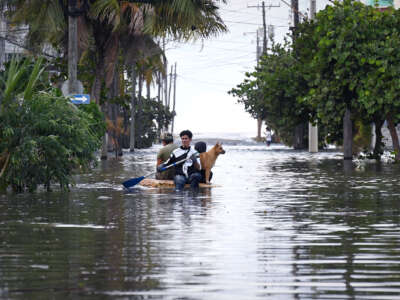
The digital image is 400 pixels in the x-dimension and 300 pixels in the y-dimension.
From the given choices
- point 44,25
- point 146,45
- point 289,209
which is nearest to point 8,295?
point 289,209

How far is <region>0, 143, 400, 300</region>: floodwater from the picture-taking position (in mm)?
8602

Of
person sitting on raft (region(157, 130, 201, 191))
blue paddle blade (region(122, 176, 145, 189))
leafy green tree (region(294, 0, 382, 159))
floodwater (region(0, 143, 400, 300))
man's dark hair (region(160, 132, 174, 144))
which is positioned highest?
leafy green tree (region(294, 0, 382, 159))

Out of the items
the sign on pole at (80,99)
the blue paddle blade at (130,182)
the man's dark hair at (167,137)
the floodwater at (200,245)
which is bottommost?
the floodwater at (200,245)

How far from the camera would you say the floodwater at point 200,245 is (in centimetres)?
860

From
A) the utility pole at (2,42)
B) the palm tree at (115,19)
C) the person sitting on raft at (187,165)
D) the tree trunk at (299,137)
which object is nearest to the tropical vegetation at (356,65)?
the palm tree at (115,19)

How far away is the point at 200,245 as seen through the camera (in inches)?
461

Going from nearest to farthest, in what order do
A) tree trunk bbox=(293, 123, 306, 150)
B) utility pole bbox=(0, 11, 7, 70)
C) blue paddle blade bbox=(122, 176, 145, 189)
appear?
1. blue paddle blade bbox=(122, 176, 145, 189)
2. utility pole bbox=(0, 11, 7, 70)
3. tree trunk bbox=(293, 123, 306, 150)

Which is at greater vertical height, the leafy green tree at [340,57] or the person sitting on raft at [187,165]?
the leafy green tree at [340,57]

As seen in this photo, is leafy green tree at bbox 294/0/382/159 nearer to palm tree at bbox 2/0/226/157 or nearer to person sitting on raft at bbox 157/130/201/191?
palm tree at bbox 2/0/226/157

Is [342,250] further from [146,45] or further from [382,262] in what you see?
[146,45]

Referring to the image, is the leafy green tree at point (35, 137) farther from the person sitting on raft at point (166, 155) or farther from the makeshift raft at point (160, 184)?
the makeshift raft at point (160, 184)

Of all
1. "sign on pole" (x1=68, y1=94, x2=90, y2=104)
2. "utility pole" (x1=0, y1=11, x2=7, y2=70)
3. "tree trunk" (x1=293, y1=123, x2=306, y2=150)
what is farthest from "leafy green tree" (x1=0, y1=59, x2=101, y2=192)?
"tree trunk" (x1=293, y1=123, x2=306, y2=150)

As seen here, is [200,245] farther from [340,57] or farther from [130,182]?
[340,57]

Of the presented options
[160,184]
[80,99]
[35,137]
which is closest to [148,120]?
[80,99]
